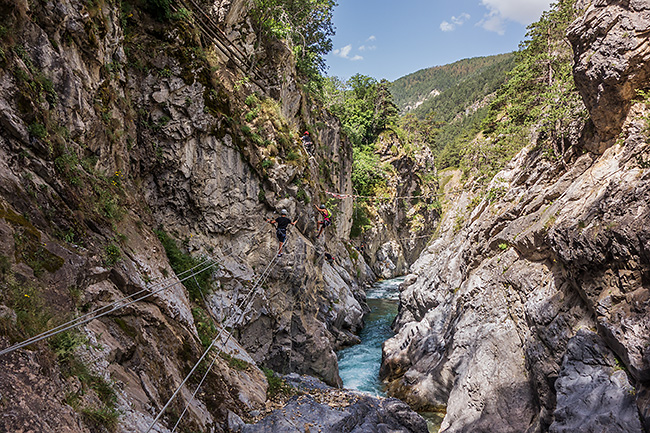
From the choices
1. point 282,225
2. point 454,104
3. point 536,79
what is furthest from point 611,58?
point 454,104

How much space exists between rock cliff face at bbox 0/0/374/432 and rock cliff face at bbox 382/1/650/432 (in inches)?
213

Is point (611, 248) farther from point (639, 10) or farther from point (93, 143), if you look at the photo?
point (93, 143)

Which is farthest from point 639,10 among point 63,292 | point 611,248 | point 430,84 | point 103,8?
point 430,84

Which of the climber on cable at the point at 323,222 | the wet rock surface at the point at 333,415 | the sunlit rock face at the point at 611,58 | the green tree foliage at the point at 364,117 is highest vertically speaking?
the green tree foliage at the point at 364,117

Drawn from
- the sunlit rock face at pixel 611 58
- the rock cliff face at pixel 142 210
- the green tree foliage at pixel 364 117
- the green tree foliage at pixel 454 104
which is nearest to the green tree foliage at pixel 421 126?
the green tree foliage at pixel 454 104

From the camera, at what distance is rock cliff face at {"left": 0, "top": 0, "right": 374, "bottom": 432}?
377 cm

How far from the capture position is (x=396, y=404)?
852cm

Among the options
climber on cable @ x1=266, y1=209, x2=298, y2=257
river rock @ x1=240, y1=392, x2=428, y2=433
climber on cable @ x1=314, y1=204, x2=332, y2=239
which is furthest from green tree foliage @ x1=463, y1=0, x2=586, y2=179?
river rock @ x1=240, y1=392, x2=428, y2=433

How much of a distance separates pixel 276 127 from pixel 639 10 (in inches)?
441

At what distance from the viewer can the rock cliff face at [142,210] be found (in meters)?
3.77

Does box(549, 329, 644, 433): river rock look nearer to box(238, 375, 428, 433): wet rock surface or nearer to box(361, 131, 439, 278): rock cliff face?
box(238, 375, 428, 433): wet rock surface

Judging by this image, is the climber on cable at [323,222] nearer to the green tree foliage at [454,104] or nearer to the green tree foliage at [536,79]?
the green tree foliage at [536,79]

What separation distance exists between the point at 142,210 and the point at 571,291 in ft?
37.0

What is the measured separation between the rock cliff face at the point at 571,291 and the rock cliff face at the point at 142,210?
5.40 meters
